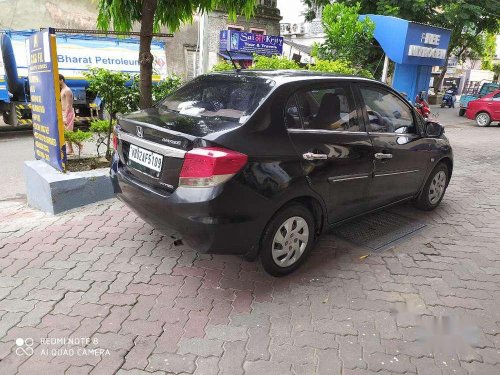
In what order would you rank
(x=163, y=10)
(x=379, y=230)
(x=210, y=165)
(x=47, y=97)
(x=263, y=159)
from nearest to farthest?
(x=210, y=165) < (x=263, y=159) < (x=379, y=230) < (x=47, y=97) < (x=163, y=10)

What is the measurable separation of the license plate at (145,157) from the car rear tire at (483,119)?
16.2 metres

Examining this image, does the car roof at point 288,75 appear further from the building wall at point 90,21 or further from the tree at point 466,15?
the tree at point 466,15

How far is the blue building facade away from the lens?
477 inches

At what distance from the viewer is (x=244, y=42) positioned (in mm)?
18781

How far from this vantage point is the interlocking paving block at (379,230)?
4012 millimetres

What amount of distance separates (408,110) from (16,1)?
52.5ft

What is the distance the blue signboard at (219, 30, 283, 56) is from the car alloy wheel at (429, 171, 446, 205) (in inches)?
582

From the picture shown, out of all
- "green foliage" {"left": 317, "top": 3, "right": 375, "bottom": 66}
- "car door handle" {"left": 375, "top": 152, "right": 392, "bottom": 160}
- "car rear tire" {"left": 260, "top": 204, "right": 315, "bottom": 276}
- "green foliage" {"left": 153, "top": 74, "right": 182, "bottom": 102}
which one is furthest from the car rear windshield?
"green foliage" {"left": 317, "top": 3, "right": 375, "bottom": 66}

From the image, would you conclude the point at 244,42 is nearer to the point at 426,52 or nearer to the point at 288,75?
the point at 426,52

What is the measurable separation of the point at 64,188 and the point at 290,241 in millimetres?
2794

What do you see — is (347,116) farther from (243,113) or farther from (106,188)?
(106,188)

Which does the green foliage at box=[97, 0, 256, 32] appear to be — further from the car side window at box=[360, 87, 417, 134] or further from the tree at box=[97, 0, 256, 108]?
the car side window at box=[360, 87, 417, 134]

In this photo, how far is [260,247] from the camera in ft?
9.91

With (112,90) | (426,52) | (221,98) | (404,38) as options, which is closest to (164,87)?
(112,90)
